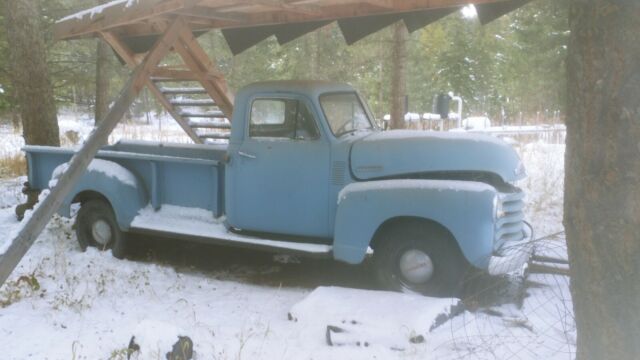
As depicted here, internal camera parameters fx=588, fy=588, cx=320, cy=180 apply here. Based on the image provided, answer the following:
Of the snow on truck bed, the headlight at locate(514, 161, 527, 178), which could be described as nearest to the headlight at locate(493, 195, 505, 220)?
the headlight at locate(514, 161, 527, 178)

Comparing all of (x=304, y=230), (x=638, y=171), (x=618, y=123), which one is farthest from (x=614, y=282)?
(x=304, y=230)

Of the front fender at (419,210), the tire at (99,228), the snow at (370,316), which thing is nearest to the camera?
the snow at (370,316)

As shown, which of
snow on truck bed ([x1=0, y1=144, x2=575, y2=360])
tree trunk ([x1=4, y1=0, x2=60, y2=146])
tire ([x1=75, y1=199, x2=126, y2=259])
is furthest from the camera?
tree trunk ([x1=4, y1=0, x2=60, y2=146])

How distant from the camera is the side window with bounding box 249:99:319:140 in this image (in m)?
5.70

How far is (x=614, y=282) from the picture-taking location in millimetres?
2465

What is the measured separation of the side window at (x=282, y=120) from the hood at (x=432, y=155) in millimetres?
539

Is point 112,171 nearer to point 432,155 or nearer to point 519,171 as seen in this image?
point 432,155

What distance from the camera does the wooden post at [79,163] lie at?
15.6ft

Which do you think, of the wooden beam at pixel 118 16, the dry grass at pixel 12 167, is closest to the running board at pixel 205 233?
the wooden beam at pixel 118 16

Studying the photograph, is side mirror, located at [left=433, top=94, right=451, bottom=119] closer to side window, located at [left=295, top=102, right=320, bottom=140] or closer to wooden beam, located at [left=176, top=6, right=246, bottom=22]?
side window, located at [left=295, top=102, right=320, bottom=140]

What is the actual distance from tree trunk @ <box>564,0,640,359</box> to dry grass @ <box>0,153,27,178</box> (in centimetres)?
1071

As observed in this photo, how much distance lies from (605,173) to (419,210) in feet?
8.26

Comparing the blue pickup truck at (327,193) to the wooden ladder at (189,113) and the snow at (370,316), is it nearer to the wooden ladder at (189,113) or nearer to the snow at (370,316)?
the snow at (370,316)

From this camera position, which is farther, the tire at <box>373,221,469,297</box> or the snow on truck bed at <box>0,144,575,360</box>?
the tire at <box>373,221,469,297</box>
